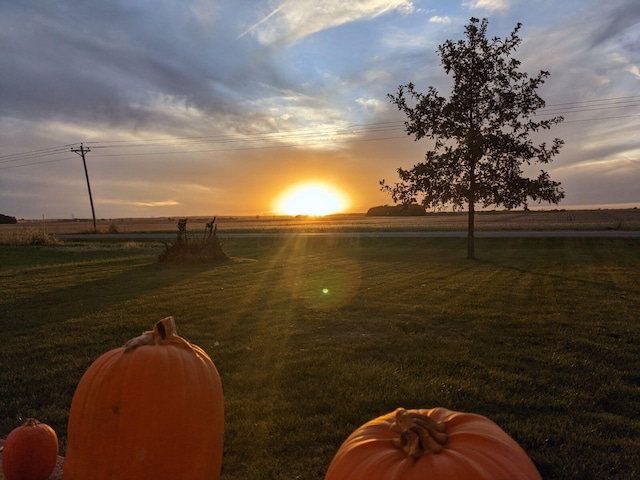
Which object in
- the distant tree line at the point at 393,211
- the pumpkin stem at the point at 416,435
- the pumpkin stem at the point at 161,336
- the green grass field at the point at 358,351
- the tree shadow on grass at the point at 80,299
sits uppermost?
the distant tree line at the point at 393,211

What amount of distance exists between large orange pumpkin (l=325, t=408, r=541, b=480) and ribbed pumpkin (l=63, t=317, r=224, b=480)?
32.2 inches

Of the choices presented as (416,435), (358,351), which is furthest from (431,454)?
(358,351)

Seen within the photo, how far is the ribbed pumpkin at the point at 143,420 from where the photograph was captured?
92.7 inches

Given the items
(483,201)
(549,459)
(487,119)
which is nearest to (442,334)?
(549,459)

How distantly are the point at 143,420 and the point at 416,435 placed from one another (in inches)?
54.7

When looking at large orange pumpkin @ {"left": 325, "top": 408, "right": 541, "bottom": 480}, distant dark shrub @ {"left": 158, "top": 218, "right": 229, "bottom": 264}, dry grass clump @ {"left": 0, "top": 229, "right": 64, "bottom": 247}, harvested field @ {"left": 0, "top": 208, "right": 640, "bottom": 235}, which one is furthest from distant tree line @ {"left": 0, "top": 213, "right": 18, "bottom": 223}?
large orange pumpkin @ {"left": 325, "top": 408, "right": 541, "bottom": 480}

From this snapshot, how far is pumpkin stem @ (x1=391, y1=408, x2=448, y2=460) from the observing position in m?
1.81

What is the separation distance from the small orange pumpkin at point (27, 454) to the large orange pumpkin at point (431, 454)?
1.64 m

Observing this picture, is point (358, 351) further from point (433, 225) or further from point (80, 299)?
point (433, 225)

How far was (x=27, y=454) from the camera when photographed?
8.27 feet

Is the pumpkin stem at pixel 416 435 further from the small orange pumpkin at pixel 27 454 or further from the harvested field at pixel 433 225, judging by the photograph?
the harvested field at pixel 433 225

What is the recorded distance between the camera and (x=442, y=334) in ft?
22.2

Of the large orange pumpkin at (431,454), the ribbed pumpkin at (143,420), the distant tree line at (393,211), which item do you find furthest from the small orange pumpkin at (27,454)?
the distant tree line at (393,211)

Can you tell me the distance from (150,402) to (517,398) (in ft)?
11.1
